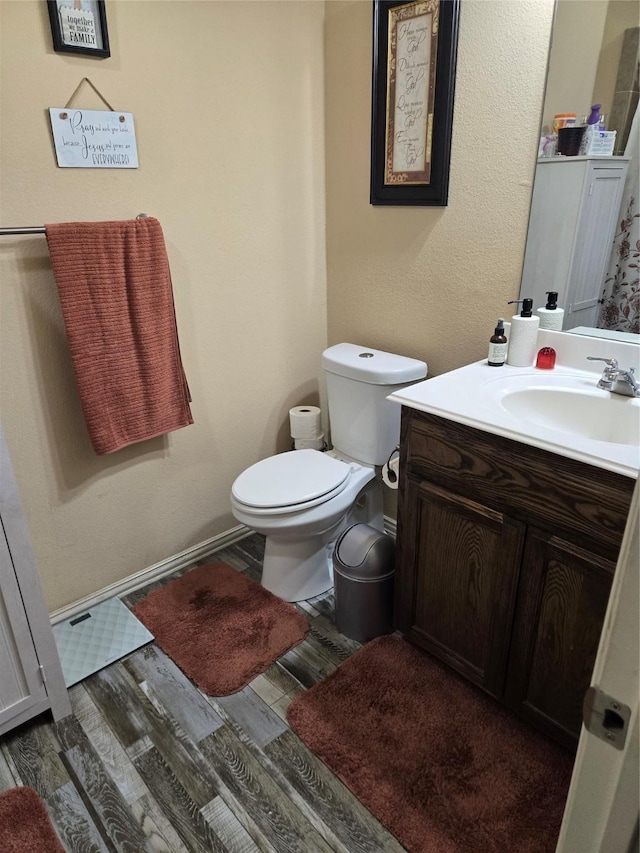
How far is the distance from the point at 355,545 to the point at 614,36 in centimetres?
155

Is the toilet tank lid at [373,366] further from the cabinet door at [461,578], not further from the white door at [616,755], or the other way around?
the white door at [616,755]

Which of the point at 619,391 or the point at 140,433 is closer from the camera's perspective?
the point at 619,391

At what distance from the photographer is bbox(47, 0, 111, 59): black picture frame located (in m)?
1.53

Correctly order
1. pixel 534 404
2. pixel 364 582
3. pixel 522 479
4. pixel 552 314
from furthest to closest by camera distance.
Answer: pixel 364 582
pixel 552 314
pixel 534 404
pixel 522 479

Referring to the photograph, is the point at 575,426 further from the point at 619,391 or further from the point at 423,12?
the point at 423,12

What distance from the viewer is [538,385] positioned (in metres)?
1.60

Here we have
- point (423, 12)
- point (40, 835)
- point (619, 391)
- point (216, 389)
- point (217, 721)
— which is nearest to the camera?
point (40, 835)

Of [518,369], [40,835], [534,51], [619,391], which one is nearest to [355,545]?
[518,369]

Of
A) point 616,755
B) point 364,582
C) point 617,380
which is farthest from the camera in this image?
point 364,582

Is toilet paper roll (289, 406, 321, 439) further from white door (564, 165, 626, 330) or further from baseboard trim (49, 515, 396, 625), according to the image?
white door (564, 165, 626, 330)

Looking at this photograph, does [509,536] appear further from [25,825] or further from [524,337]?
[25,825]

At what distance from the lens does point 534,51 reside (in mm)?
1564

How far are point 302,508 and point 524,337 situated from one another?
33.9 inches

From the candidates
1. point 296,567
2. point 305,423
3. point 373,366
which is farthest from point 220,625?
point 373,366
